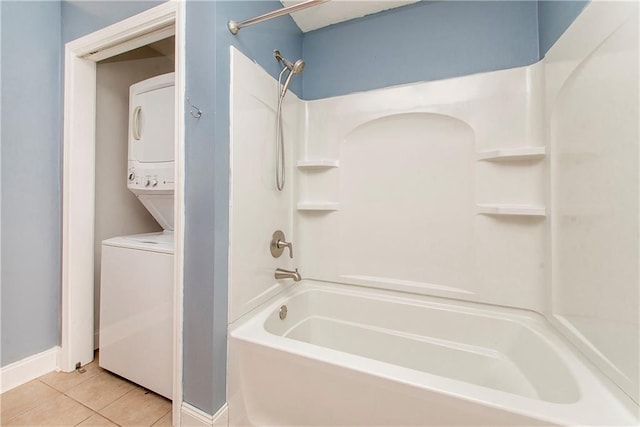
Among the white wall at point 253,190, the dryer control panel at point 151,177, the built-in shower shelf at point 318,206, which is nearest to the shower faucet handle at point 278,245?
the white wall at point 253,190

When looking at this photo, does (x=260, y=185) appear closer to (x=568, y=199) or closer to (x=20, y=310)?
(x=568, y=199)

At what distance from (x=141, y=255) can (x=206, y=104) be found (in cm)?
90

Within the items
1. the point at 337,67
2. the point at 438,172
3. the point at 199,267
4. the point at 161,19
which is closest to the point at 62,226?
the point at 199,267

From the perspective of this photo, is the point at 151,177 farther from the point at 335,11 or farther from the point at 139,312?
the point at 335,11

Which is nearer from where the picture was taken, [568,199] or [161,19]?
[568,199]

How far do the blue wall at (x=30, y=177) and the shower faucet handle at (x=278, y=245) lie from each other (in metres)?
1.39

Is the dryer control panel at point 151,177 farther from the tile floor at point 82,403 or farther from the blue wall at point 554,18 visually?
the blue wall at point 554,18

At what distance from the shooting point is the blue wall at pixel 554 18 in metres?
1.03

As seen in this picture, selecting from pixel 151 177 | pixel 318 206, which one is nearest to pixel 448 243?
pixel 318 206

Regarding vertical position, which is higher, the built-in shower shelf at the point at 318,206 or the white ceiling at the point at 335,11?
the white ceiling at the point at 335,11

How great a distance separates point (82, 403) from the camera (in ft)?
4.37

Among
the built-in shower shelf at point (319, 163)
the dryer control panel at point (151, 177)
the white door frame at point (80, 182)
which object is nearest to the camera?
the white door frame at point (80, 182)

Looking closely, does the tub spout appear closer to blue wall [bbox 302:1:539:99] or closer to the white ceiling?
blue wall [bbox 302:1:539:99]

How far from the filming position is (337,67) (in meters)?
1.78
